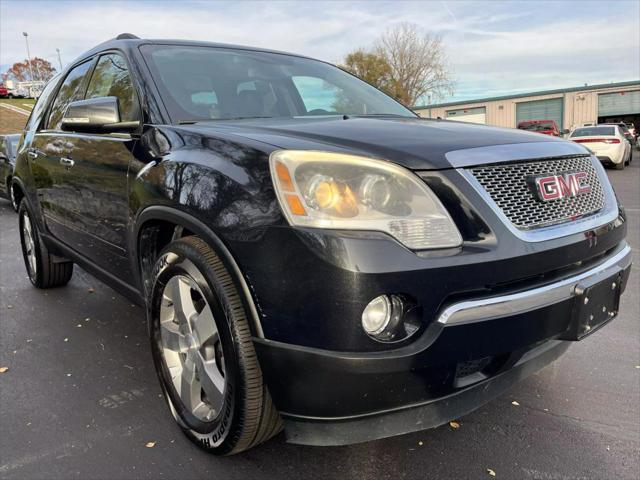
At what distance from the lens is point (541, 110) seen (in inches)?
1620

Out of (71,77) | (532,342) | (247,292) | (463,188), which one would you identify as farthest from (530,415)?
(71,77)

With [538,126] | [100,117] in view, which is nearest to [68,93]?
[100,117]

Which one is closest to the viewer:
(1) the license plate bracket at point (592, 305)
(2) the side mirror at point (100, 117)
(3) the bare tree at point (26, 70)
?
(1) the license plate bracket at point (592, 305)

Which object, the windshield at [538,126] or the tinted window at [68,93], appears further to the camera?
the windshield at [538,126]

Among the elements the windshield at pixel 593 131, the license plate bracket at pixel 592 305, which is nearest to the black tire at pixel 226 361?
the license plate bracket at pixel 592 305

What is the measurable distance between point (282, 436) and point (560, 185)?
5.14 feet

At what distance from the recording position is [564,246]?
1856mm

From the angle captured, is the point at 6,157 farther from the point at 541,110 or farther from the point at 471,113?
the point at 471,113

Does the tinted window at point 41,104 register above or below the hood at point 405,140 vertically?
above

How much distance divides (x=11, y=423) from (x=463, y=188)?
2317mm

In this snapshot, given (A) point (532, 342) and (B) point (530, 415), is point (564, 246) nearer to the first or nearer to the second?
(A) point (532, 342)

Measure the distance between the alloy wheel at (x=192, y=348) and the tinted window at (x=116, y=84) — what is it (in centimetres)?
96

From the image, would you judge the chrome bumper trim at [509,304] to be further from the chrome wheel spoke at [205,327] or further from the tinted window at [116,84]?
the tinted window at [116,84]

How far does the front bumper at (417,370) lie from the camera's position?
1592 millimetres
